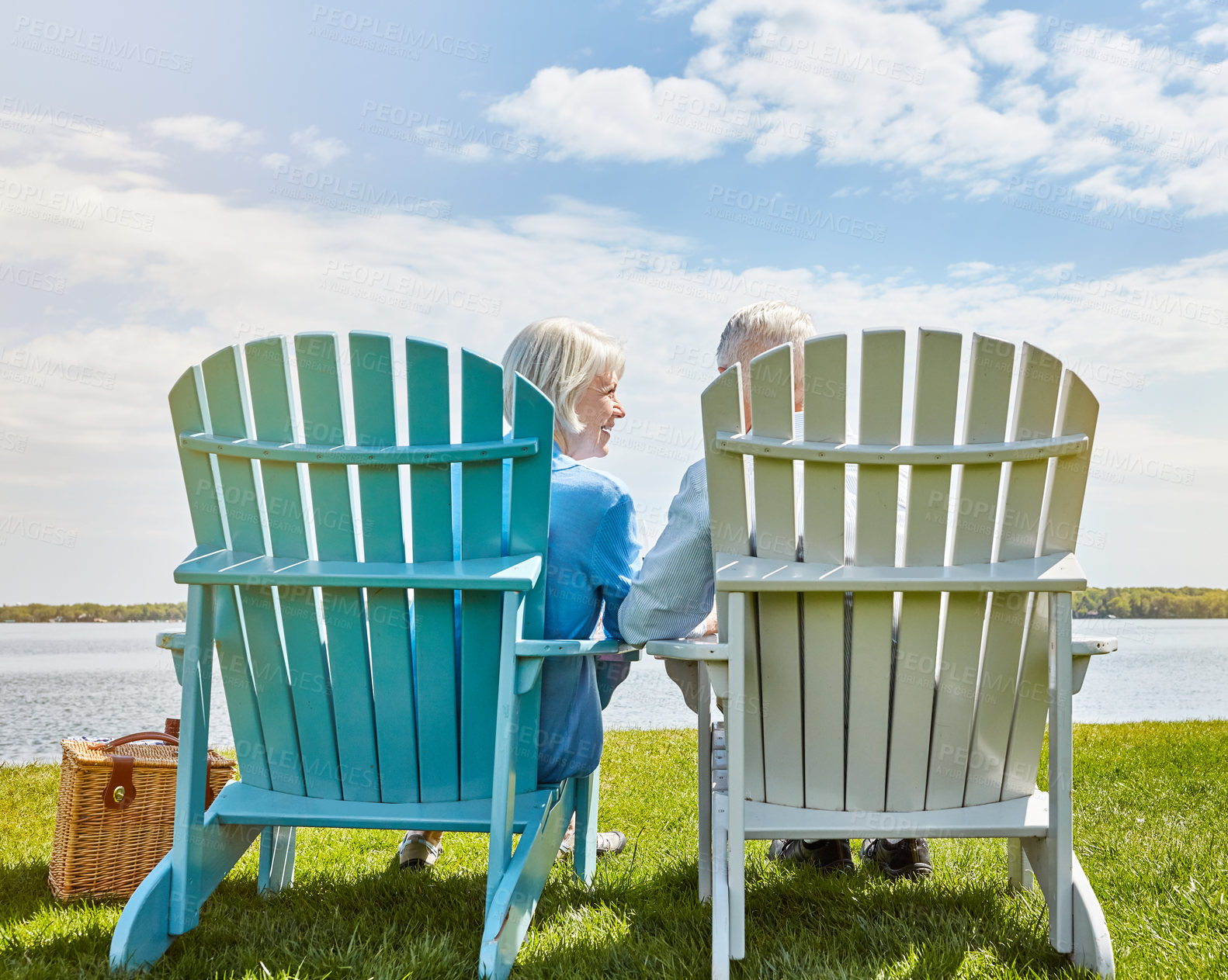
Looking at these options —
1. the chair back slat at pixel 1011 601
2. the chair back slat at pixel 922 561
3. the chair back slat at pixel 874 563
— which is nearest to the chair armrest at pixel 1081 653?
the chair back slat at pixel 1011 601

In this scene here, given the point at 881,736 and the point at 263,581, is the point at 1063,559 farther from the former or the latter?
the point at 263,581

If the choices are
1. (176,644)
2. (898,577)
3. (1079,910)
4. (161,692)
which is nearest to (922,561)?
(898,577)

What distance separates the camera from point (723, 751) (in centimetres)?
242

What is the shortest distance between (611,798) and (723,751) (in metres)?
1.76

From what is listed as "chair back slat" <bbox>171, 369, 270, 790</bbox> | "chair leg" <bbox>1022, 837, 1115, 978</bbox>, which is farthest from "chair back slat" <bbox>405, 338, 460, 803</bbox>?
"chair leg" <bbox>1022, 837, 1115, 978</bbox>

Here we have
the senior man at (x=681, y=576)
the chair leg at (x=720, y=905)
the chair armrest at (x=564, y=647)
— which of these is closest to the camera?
the chair leg at (x=720, y=905)

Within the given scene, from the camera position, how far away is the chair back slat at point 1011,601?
1959mm

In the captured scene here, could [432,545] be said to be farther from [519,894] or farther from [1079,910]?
[1079,910]

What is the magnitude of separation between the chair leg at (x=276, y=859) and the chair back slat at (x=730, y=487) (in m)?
1.52

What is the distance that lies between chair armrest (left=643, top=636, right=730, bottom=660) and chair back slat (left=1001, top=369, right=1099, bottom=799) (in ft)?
2.48

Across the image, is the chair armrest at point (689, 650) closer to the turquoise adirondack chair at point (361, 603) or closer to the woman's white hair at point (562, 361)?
the turquoise adirondack chair at point (361, 603)

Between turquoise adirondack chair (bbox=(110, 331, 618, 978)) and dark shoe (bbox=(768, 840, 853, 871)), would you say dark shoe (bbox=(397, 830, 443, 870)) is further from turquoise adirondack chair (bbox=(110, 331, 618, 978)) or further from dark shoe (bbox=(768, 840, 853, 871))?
dark shoe (bbox=(768, 840, 853, 871))

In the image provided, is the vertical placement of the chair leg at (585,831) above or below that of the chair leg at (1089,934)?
below

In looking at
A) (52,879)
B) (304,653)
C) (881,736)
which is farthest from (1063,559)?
(52,879)
